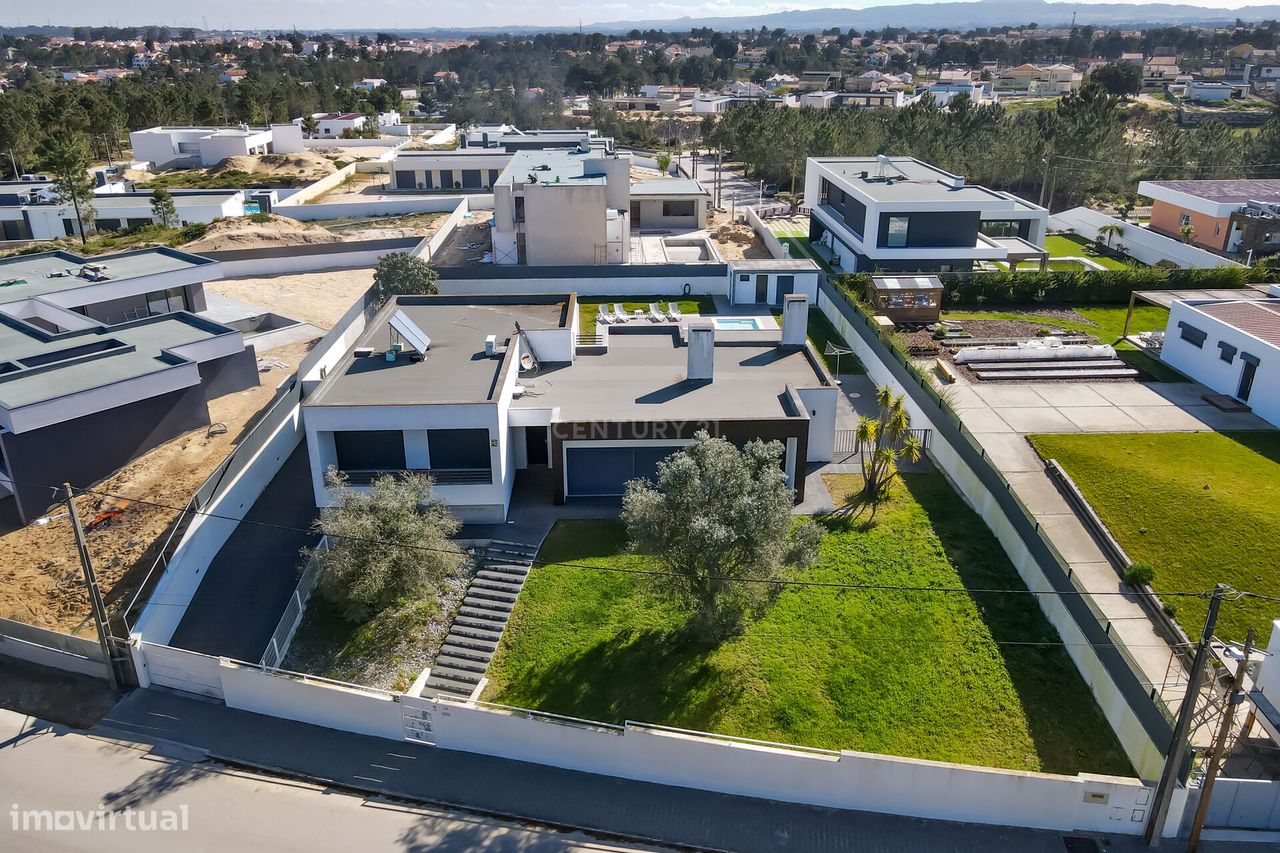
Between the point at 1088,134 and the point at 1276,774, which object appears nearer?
the point at 1276,774

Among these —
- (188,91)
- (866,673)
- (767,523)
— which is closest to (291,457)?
(767,523)

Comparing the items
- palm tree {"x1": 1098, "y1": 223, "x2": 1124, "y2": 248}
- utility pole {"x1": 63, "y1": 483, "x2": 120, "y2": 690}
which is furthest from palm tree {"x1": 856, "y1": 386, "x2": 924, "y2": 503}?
palm tree {"x1": 1098, "y1": 223, "x2": 1124, "y2": 248}

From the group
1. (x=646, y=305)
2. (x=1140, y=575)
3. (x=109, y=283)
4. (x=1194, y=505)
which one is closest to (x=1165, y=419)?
(x=1194, y=505)

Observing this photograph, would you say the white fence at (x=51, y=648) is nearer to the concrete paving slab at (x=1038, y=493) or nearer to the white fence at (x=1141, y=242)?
the concrete paving slab at (x=1038, y=493)

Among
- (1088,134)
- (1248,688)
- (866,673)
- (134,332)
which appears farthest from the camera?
(1088,134)

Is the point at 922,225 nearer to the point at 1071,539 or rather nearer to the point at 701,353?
the point at 701,353

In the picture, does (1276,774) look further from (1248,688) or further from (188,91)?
(188,91)
